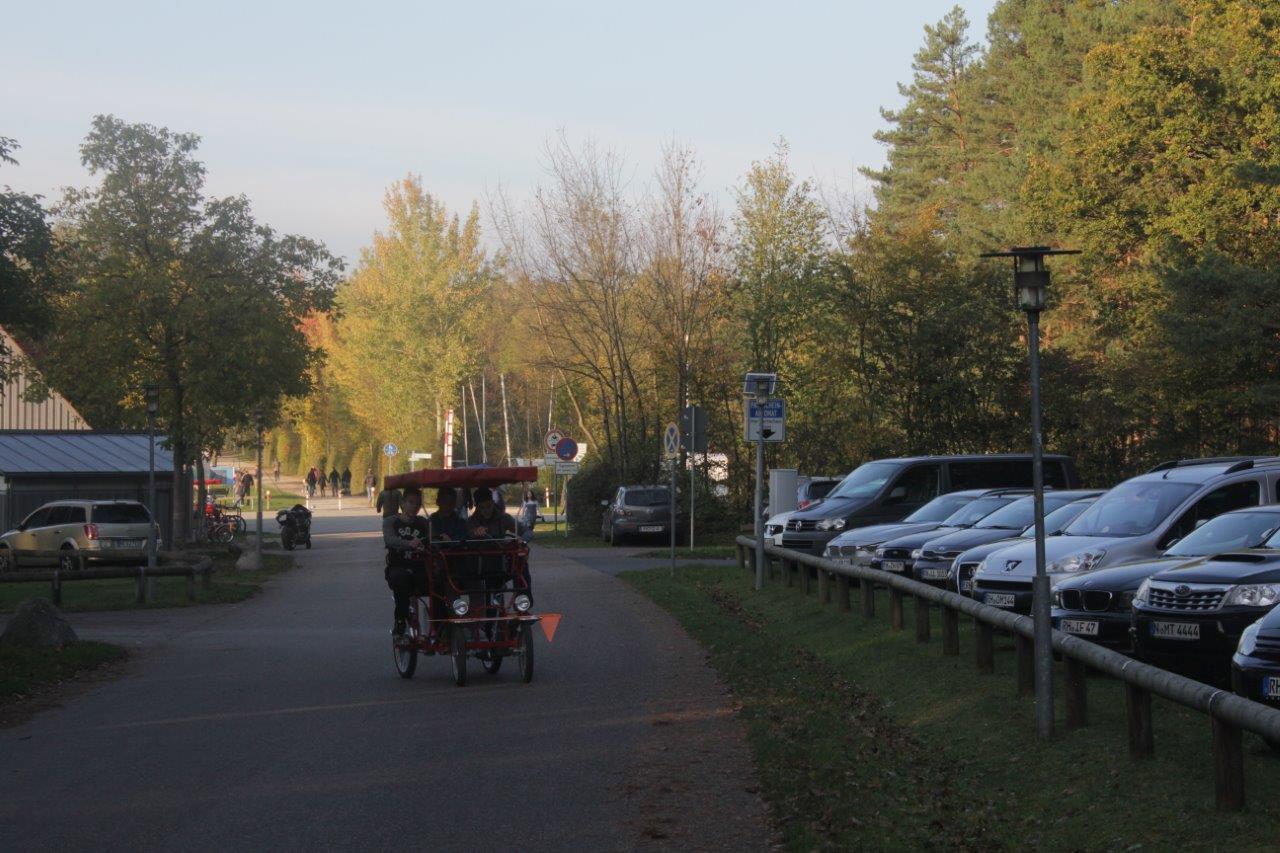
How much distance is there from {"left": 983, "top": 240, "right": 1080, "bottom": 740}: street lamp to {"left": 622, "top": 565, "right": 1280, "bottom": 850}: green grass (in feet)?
0.85

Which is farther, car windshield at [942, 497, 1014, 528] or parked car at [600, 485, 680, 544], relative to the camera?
parked car at [600, 485, 680, 544]

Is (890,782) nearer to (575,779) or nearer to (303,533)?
(575,779)

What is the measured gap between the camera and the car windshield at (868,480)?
86.7 feet

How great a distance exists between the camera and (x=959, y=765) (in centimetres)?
898

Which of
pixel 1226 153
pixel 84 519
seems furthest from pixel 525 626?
pixel 1226 153

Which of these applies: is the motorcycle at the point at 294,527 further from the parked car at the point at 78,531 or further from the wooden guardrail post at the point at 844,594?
the wooden guardrail post at the point at 844,594

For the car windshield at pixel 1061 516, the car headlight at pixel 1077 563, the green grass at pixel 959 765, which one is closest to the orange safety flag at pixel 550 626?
the green grass at pixel 959 765

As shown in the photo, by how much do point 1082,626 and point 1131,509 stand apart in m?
3.51

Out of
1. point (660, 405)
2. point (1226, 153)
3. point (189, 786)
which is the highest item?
point (1226, 153)

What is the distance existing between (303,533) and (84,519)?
980 centimetres

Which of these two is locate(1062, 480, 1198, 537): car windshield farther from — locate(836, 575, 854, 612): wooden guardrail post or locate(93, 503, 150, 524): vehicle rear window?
locate(93, 503, 150, 524): vehicle rear window

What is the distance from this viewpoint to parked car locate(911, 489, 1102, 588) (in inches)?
709

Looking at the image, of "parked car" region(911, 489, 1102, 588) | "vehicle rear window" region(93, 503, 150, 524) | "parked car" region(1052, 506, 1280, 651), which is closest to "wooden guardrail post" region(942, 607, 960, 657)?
"parked car" region(1052, 506, 1280, 651)

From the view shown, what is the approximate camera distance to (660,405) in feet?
148
